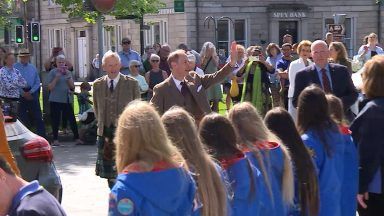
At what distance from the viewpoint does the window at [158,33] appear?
43.7 metres

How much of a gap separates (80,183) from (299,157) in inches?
250

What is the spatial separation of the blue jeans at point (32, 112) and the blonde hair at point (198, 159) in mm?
11466

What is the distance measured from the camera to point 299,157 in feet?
18.6

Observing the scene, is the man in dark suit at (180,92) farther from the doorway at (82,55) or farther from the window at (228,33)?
the doorway at (82,55)

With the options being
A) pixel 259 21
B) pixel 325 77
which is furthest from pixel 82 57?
pixel 325 77

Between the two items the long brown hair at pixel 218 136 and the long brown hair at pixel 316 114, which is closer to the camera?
the long brown hair at pixel 218 136

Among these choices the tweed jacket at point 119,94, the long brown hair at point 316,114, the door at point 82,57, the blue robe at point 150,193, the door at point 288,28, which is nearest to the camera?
the blue robe at point 150,193

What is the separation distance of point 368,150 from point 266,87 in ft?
24.0

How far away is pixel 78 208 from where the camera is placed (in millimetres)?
9578

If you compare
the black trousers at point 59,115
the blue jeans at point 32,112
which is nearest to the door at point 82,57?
the black trousers at point 59,115

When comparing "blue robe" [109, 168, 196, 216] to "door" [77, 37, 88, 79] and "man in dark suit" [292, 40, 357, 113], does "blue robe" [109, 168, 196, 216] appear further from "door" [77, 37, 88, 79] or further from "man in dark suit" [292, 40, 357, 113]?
"door" [77, 37, 88, 79]

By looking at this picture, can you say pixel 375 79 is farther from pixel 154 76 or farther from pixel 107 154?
pixel 154 76

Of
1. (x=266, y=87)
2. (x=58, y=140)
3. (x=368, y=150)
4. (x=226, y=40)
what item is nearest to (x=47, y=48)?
(x=226, y=40)

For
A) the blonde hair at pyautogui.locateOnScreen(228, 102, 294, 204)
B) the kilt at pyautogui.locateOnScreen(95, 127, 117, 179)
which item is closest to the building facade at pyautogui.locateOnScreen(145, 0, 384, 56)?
the kilt at pyautogui.locateOnScreen(95, 127, 117, 179)
